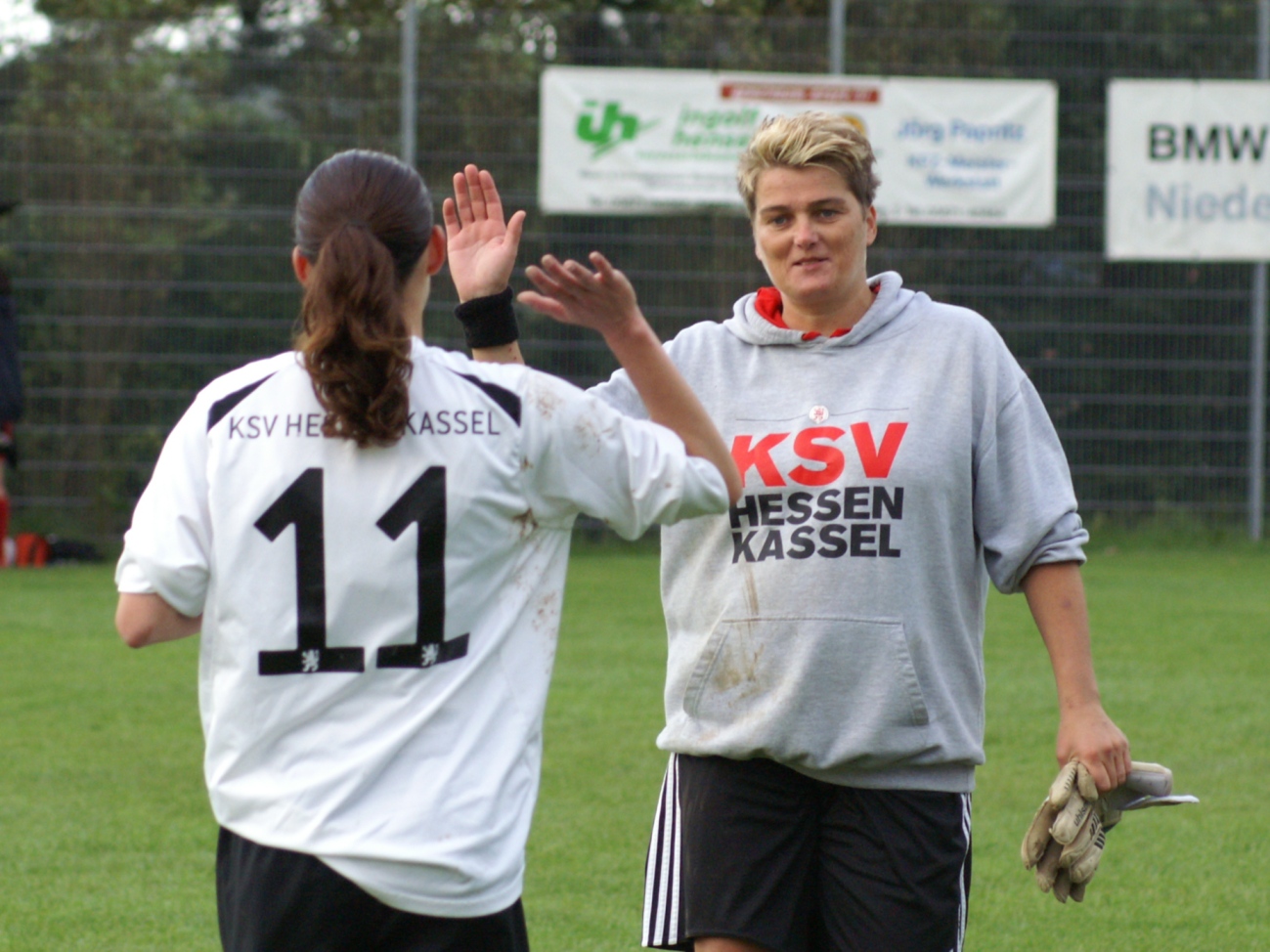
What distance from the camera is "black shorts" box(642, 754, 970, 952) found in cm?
293

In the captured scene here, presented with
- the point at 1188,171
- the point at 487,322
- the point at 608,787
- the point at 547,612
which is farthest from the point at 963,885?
the point at 1188,171

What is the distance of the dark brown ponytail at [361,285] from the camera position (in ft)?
7.24

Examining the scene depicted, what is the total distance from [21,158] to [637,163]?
450 centimetres

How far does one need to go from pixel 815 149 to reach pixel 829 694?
3.02 feet

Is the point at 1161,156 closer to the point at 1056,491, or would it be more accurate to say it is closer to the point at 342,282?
the point at 1056,491

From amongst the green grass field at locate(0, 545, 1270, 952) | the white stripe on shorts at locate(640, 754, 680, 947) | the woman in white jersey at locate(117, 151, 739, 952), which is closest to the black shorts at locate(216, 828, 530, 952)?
the woman in white jersey at locate(117, 151, 739, 952)

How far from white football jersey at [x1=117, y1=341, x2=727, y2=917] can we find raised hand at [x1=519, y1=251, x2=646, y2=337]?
0.17m

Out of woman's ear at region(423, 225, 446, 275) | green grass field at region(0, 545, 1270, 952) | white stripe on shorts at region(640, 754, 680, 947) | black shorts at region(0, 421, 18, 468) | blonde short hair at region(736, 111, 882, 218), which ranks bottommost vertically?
green grass field at region(0, 545, 1270, 952)

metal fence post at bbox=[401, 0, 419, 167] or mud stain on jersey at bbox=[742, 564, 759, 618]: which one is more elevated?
metal fence post at bbox=[401, 0, 419, 167]

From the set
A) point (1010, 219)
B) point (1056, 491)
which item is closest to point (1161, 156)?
point (1010, 219)

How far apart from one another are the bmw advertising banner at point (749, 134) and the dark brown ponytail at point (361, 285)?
10863 millimetres

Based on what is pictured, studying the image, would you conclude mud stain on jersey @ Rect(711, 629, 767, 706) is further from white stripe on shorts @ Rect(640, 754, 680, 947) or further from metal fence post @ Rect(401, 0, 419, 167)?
metal fence post @ Rect(401, 0, 419, 167)

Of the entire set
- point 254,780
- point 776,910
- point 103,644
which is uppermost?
point 254,780

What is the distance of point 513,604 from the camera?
7.70 feet
